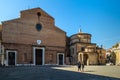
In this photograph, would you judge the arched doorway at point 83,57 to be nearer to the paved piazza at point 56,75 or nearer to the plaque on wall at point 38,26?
the plaque on wall at point 38,26

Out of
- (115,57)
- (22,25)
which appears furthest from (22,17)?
(115,57)

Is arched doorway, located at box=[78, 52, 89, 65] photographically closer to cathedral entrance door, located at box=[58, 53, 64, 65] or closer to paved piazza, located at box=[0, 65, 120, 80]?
cathedral entrance door, located at box=[58, 53, 64, 65]

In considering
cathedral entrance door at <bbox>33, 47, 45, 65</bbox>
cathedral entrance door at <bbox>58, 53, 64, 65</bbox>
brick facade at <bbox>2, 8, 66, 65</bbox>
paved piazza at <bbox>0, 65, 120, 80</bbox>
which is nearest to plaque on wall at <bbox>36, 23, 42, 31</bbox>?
brick facade at <bbox>2, 8, 66, 65</bbox>

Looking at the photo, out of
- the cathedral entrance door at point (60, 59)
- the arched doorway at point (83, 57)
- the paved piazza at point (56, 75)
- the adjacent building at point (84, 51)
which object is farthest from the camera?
the arched doorway at point (83, 57)

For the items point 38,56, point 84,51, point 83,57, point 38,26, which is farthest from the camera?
point 84,51

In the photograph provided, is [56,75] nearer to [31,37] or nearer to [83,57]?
[31,37]

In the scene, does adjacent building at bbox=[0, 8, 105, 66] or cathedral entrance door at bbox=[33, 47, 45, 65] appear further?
cathedral entrance door at bbox=[33, 47, 45, 65]

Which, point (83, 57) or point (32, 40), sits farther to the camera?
point (83, 57)

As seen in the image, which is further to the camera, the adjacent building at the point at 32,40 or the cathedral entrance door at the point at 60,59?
the cathedral entrance door at the point at 60,59

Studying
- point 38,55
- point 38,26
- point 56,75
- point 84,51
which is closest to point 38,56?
point 38,55

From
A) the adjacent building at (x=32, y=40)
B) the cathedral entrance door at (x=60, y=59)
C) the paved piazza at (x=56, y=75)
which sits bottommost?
the paved piazza at (x=56, y=75)

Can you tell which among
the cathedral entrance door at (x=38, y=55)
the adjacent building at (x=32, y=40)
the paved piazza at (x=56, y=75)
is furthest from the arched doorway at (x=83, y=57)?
the paved piazza at (x=56, y=75)

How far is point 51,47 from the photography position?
1727 inches

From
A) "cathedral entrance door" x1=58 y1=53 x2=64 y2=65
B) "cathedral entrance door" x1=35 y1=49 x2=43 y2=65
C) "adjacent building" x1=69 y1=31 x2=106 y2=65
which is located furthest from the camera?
"adjacent building" x1=69 y1=31 x2=106 y2=65
